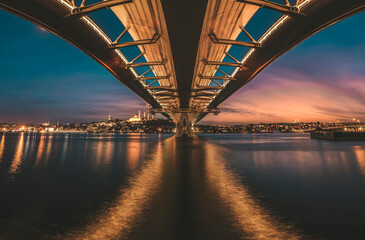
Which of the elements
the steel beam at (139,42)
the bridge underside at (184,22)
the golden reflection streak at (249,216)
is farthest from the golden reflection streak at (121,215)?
the steel beam at (139,42)

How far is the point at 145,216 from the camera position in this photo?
420 centimetres

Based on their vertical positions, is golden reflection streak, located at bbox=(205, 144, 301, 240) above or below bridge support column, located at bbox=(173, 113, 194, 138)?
below

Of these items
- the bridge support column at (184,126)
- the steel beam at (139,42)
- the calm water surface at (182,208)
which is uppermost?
the steel beam at (139,42)

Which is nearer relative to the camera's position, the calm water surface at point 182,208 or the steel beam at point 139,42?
the calm water surface at point 182,208

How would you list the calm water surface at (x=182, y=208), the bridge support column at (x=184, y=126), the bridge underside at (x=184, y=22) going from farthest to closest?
the bridge support column at (x=184, y=126)
the bridge underside at (x=184, y=22)
the calm water surface at (x=182, y=208)

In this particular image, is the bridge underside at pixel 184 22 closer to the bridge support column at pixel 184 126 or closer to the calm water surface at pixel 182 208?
the calm water surface at pixel 182 208

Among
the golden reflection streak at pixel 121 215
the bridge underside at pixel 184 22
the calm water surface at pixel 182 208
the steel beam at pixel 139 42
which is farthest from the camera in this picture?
the steel beam at pixel 139 42

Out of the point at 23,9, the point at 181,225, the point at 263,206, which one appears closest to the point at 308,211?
the point at 263,206

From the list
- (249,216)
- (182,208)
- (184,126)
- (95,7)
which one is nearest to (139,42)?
(95,7)

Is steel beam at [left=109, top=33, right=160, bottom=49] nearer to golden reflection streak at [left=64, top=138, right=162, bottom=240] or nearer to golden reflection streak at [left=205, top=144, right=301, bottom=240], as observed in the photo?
golden reflection streak at [left=64, top=138, right=162, bottom=240]

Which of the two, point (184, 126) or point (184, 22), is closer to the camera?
point (184, 22)

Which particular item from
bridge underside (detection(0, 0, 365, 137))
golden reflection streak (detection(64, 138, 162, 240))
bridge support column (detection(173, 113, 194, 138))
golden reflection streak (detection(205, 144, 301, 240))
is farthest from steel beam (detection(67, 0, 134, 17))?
bridge support column (detection(173, 113, 194, 138))

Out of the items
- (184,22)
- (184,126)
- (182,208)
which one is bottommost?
(182,208)

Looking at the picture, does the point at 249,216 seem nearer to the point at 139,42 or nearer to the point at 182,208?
the point at 182,208
